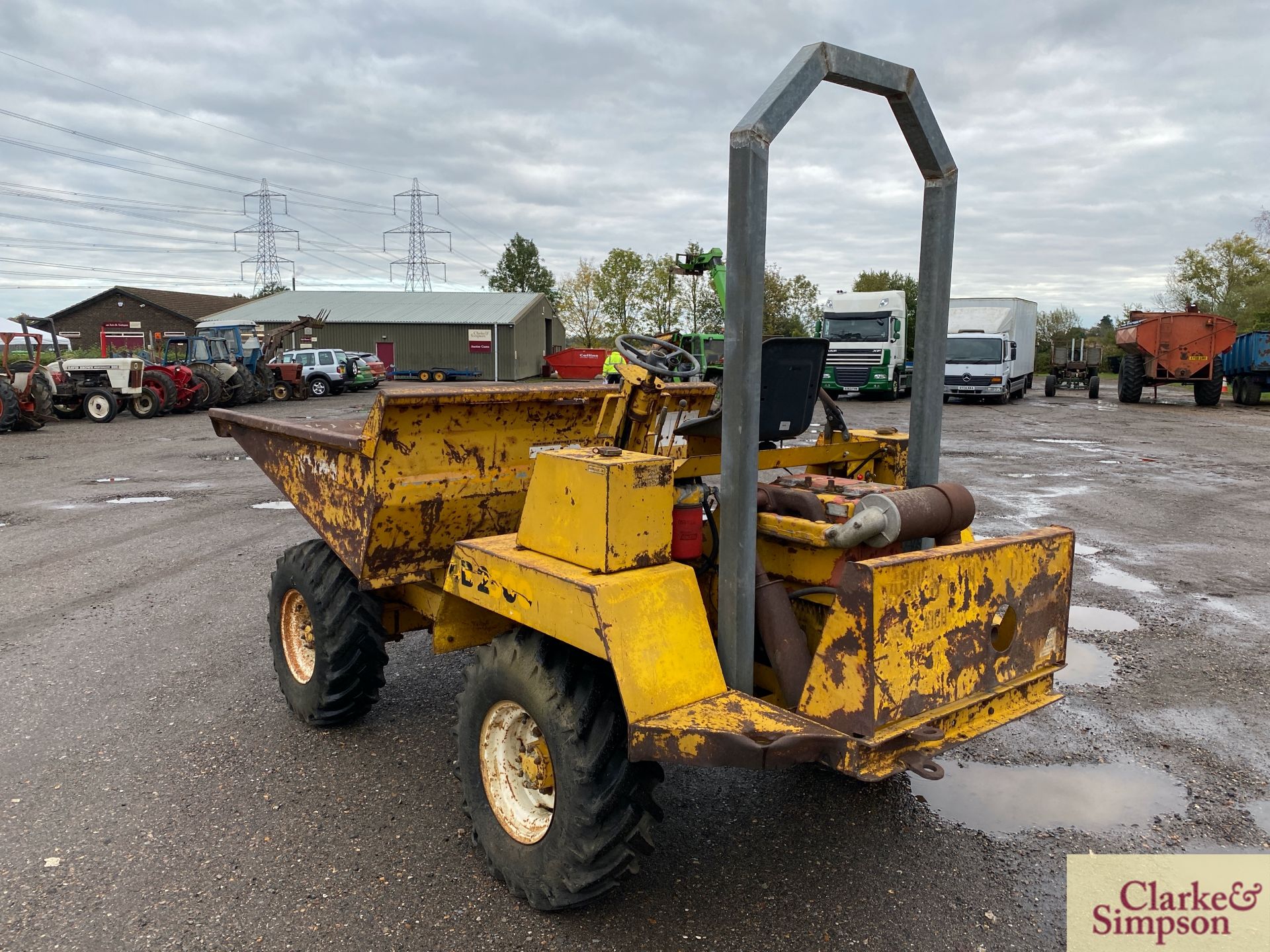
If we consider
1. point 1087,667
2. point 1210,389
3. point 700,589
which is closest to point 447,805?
point 700,589

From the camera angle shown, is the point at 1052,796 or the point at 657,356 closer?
the point at 657,356

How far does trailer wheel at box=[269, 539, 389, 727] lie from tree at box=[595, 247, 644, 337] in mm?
52298

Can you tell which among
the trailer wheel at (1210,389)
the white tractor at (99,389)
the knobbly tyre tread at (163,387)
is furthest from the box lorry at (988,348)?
the white tractor at (99,389)

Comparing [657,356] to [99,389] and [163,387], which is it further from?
[163,387]

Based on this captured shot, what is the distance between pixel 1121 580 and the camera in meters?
6.89

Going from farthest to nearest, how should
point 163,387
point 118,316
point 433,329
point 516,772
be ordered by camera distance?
point 118,316 < point 433,329 < point 163,387 < point 516,772

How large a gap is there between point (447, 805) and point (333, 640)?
970 mm

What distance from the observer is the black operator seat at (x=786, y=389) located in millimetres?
3117

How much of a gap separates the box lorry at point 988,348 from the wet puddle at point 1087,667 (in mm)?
20076

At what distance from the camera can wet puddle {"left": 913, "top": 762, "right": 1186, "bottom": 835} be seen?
3.49m

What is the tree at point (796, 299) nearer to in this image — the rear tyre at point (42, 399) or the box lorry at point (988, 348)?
the box lorry at point (988, 348)

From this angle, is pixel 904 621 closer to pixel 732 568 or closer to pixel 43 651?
pixel 732 568

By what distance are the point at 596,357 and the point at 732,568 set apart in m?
43.8

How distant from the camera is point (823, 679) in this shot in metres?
2.61
